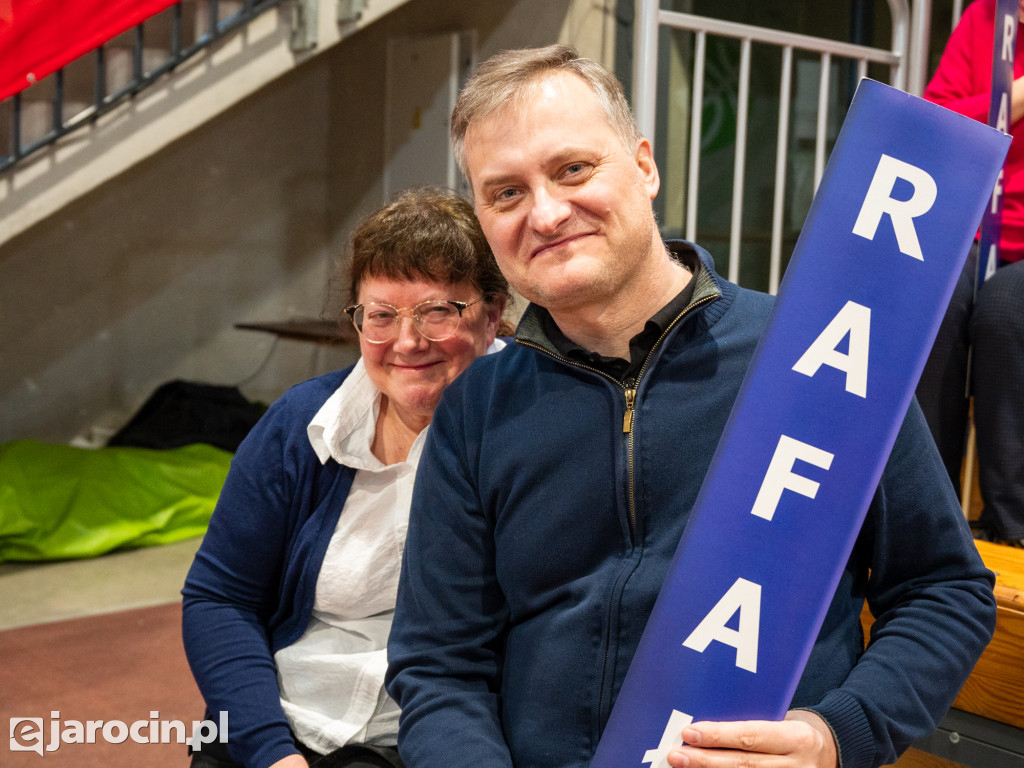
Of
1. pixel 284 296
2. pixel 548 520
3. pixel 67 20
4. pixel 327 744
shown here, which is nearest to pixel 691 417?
pixel 548 520

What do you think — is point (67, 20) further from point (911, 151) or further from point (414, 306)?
point (911, 151)

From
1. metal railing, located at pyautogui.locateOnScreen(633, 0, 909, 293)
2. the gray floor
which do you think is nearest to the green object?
the gray floor

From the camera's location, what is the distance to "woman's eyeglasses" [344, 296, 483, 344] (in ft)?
4.19

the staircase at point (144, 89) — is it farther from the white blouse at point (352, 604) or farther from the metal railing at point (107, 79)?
the white blouse at point (352, 604)

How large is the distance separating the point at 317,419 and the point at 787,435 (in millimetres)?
689

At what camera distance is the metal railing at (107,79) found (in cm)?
312

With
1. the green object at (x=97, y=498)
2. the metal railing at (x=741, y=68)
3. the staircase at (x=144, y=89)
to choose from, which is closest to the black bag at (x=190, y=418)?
the green object at (x=97, y=498)

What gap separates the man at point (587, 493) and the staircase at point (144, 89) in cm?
259

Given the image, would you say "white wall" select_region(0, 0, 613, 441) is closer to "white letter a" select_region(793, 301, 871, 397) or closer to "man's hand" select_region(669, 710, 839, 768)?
"white letter a" select_region(793, 301, 871, 397)

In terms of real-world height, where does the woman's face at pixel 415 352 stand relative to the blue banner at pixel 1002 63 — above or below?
below

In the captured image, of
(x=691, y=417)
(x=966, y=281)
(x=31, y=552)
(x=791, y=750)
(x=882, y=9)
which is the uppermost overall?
(x=882, y=9)

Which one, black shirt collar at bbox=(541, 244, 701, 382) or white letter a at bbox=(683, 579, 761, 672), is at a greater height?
black shirt collar at bbox=(541, 244, 701, 382)

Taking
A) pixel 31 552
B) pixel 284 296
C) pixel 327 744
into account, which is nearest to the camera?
pixel 327 744

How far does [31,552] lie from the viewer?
340 cm
